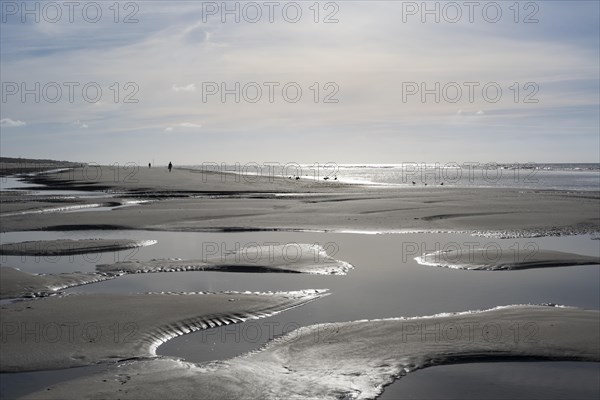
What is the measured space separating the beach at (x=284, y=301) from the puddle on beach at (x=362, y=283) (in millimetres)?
63

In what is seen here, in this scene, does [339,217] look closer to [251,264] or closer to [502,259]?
[502,259]

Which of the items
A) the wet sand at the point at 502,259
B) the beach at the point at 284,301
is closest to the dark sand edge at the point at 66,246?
the beach at the point at 284,301

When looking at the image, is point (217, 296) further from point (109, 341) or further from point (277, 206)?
point (277, 206)

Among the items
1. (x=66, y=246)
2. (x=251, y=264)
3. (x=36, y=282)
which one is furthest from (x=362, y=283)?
(x=66, y=246)

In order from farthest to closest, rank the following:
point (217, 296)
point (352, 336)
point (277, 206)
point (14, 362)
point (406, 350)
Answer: point (277, 206), point (217, 296), point (352, 336), point (406, 350), point (14, 362)

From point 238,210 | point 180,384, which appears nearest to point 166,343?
point 180,384

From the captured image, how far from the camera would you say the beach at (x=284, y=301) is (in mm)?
8578

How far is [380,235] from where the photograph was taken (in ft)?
77.9

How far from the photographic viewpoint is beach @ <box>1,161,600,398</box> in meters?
8.58

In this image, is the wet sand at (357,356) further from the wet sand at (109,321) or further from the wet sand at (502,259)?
the wet sand at (502,259)

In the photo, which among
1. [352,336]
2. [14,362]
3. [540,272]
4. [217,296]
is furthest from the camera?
[540,272]

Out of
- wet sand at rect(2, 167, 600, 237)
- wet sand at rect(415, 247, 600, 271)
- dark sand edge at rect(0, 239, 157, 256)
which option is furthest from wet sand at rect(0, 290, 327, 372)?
wet sand at rect(2, 167, 600, 237)

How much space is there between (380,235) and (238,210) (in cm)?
1088

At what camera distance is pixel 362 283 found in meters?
14.6
